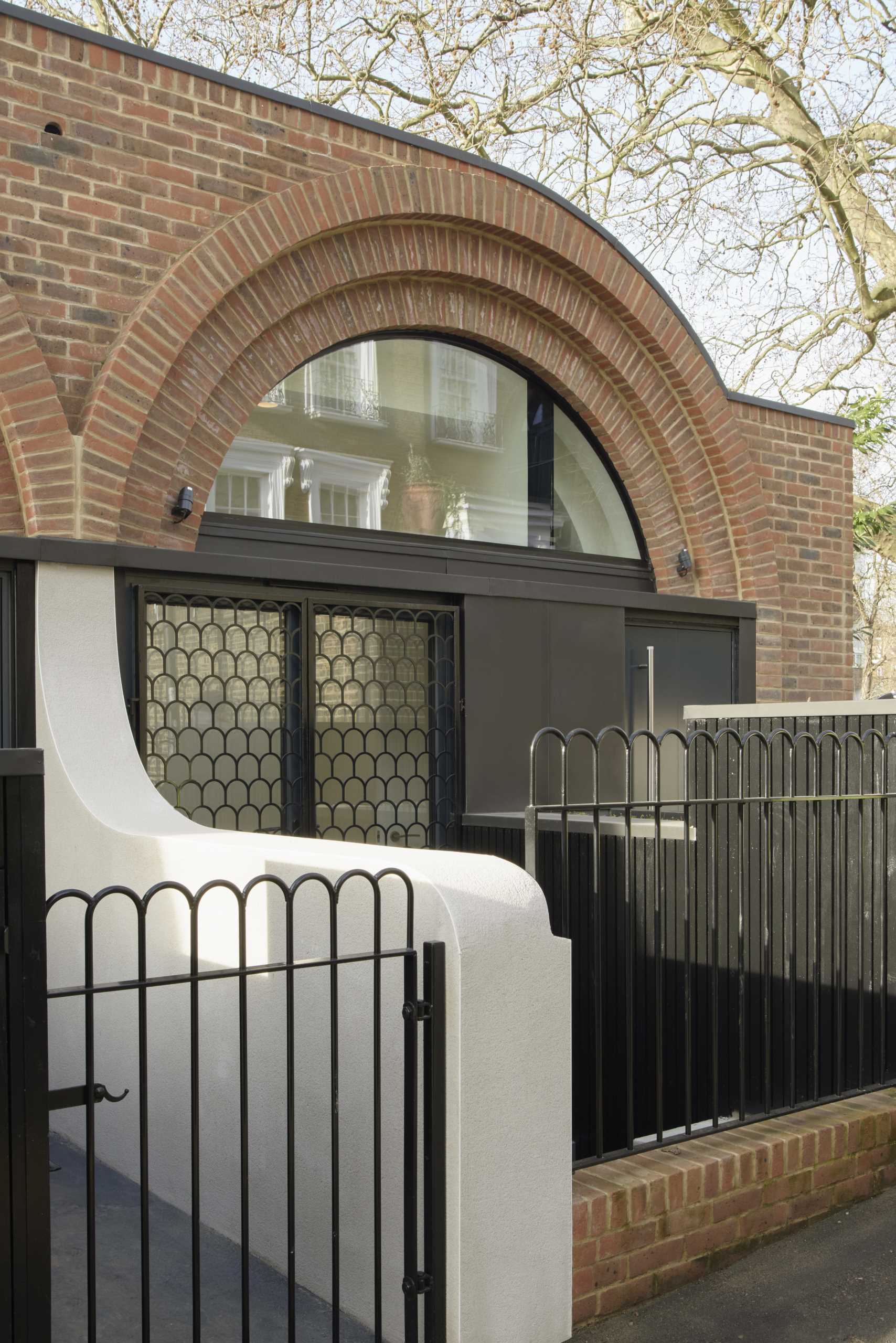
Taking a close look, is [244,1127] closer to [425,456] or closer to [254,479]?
[254,479]

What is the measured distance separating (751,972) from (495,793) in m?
2.68

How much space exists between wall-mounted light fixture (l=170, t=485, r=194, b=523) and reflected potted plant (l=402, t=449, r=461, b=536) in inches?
65.1

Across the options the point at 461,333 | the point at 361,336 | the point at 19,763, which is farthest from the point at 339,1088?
the point at 461,333

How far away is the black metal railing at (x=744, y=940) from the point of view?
4.62 meters

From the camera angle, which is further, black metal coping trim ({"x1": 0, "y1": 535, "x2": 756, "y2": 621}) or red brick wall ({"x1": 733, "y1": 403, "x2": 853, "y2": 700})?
red brick wall ({"x1": 733, "y1": 403, "x2": 853, "y2": 700})

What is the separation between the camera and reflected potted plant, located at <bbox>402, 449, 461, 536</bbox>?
308 inches

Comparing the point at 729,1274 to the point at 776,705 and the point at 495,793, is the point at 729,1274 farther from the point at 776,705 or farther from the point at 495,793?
the point at 495,793

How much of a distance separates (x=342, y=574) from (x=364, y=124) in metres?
2.68

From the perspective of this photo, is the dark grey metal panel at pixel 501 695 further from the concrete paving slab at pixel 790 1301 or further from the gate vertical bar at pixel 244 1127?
the gate vertical bar at pixel 244 1127

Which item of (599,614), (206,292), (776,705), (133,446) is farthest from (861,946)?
(206,292)

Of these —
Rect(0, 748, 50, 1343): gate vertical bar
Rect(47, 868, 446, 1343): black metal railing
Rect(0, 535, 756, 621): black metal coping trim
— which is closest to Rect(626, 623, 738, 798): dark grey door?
Rect(0, 535, 756, 621): black metal coping trim

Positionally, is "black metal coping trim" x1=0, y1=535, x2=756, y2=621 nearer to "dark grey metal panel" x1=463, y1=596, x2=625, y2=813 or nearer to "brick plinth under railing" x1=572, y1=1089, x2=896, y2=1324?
"dark grey metal panel" x1=463, y1=596, x2=625, y2=813

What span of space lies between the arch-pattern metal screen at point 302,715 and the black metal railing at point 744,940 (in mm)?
1622

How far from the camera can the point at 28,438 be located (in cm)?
585
